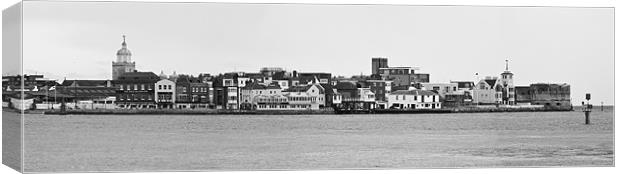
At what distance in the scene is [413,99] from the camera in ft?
71.7

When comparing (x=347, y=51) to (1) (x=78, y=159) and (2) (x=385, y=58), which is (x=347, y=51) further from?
(1) (x=78, y=159)

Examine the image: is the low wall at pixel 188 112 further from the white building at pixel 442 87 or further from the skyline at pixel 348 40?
the white building at pixel 442 87

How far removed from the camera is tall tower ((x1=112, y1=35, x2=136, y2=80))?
20.0m

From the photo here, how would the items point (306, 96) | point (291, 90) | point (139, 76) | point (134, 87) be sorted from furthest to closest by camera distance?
1. point (306, 96)
2. point (291, 90)
3. point (134, 87)
4. point (139, 76)

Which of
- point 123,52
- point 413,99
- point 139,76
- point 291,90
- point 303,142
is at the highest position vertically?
point 123,52

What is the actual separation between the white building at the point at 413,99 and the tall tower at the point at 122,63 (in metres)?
3.38

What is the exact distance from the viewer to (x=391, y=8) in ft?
67.1

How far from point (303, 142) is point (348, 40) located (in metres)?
1.31

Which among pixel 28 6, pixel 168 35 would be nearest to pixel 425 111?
pixel 168 35

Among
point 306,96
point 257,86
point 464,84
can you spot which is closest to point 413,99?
point 464,84

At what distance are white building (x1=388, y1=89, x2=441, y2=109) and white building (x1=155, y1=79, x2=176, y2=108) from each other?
2.69m

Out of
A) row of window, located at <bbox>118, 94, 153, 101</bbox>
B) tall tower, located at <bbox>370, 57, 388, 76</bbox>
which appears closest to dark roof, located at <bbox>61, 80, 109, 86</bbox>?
row of window, located at <bbox>118, 94, 153, 101</bbox>

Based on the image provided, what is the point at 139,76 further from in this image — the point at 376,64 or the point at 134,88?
the point at 376,64

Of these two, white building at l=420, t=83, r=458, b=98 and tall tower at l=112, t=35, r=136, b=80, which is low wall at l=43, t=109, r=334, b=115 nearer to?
tall tower at l=112, t=35, r=136, b=80
